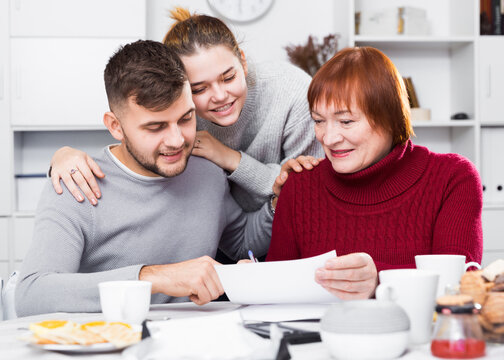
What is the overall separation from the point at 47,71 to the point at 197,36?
183 cm

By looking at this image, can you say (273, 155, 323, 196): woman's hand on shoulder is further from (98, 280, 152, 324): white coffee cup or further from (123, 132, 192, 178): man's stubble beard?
(98, 280, 152, 324): white coffee cup

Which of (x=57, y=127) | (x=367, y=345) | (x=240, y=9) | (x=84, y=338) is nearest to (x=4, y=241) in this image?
(x=57, y=127)

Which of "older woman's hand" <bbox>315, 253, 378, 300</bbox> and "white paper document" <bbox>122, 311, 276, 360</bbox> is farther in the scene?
"older woman's hand" <bbox>315, 253, 378, 300</bbox>

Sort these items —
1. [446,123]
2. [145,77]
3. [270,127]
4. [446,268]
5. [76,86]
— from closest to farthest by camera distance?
[446,268], [145,77], [270,127], [76,86], [446,123]

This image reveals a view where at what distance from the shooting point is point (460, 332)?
80 cm

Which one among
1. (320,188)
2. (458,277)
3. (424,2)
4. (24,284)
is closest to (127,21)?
(424,2)

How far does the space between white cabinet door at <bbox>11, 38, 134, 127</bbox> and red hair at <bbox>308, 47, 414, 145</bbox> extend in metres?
2.05

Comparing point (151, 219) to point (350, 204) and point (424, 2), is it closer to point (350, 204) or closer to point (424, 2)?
point (350, 204)

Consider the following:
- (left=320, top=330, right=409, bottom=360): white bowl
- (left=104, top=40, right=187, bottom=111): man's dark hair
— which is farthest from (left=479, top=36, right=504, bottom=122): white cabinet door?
(left=320, top=330, right=409, bottom=360): white bowl

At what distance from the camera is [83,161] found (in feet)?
5.32

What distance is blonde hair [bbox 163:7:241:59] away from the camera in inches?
71.4

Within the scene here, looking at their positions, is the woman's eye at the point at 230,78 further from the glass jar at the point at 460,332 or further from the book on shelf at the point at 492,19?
the book on shelf at the point at 492,19

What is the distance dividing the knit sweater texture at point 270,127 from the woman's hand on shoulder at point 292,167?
13 cm

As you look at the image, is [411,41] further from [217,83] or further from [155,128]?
[155,128]
